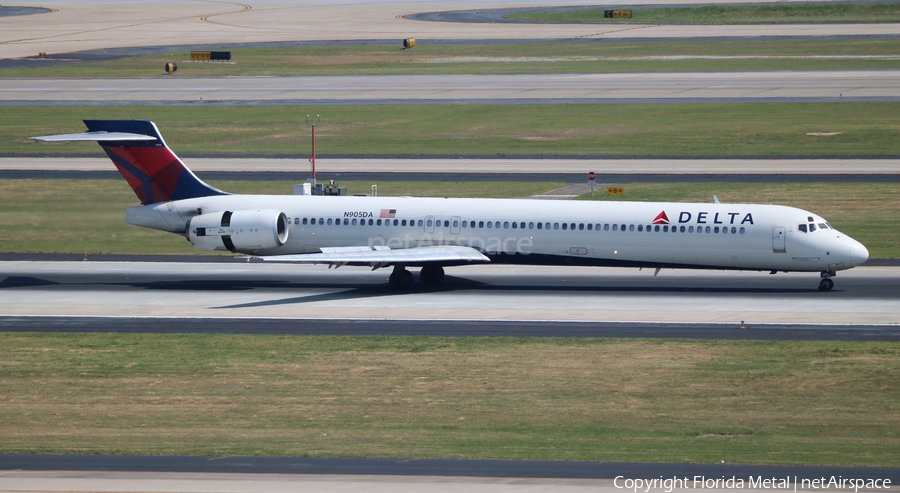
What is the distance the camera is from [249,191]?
64.4 meters

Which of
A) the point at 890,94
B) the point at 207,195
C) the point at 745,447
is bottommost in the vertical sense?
the point at 745,447

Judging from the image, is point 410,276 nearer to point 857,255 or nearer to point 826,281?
point 826,281

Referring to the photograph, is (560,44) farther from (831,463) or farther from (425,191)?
(831,463)

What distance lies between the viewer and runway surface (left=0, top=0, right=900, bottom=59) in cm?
14125

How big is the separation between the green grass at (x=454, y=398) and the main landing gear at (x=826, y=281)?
913 cm

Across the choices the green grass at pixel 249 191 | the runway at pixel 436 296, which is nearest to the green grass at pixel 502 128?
the runway at pixel 436 296

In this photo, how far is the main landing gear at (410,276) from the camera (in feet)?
148

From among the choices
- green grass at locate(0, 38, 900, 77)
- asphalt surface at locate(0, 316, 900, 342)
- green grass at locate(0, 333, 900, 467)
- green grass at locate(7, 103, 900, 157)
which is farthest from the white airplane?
green grass at locate(0, 38, 900, 77)

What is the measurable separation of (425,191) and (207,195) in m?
18.4

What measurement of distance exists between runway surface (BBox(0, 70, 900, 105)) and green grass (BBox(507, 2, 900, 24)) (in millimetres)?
54816

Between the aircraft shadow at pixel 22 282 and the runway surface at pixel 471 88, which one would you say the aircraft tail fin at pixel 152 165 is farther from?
the runway surface at pixel 471 88

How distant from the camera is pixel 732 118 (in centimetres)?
8462

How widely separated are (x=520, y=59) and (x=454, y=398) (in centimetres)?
9488

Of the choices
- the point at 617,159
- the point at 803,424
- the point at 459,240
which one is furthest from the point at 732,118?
the point at 803,424
